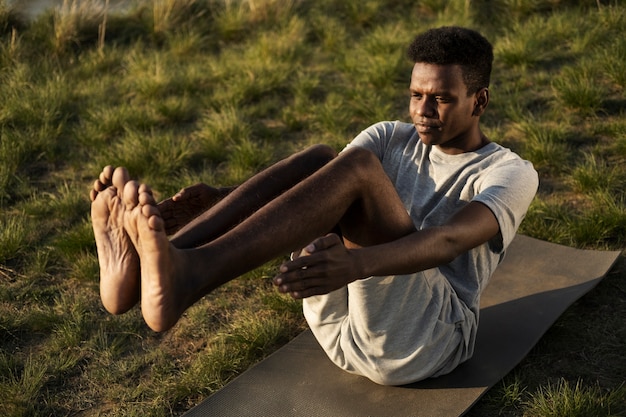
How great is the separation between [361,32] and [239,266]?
5373 millimetres

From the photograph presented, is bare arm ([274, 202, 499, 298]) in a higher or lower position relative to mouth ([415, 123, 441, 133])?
lower

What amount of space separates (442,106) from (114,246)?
4.89 ft

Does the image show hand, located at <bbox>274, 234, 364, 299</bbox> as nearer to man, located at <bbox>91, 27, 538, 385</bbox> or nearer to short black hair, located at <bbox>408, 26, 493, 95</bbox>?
man, located at <bbox>91, 27, 538, 385</bbox>

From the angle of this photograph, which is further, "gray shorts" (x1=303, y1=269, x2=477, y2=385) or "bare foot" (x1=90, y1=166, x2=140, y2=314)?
"gray shorts" (x1=303, y1=269, x2=477, y2=385)

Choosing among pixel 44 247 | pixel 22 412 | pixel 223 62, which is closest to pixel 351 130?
pixel 223 62

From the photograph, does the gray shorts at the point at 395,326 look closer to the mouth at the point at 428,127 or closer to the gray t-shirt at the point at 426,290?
the gray t-shirt at the point at 426,290

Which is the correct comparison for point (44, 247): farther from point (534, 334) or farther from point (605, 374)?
point (605, 374)

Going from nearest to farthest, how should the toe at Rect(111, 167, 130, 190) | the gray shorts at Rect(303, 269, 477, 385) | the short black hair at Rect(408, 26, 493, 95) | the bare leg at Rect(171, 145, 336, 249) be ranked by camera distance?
1. the toe at Rect(111, 167, 130, 190)
2. the bare leg at Rect(171, 145, 336, 249)
3. the gray shorts at Rect(303, 269, 477, 385)
4. the short black hair at Rect(408, 26, 493, 95)

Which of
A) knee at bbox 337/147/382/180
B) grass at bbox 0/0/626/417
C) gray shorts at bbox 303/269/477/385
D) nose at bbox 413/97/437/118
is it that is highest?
knee at bbox 337/147/382/180

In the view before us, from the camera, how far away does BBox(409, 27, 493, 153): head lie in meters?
3.60

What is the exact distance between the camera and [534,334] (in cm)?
407

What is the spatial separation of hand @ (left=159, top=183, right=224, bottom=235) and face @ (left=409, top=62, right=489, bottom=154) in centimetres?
91

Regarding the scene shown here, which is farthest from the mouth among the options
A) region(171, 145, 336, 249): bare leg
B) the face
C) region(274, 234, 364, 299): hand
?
region(274, 234, 364, 299): hand

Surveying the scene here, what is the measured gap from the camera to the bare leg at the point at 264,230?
267 centimetres
